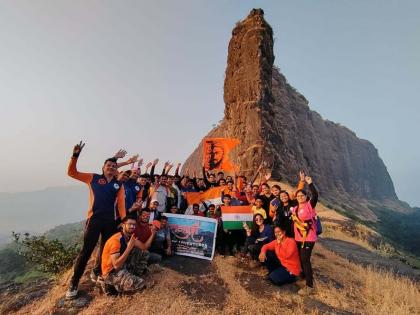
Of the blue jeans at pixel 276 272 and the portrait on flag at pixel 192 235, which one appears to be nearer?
the blue jeans at pixel 276 272

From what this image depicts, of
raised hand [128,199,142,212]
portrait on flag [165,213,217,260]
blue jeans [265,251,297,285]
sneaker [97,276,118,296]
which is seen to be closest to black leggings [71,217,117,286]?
sneaker [97,276,118,296]

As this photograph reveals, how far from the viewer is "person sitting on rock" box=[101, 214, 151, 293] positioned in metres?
5.67

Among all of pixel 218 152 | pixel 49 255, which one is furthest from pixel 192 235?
pixel 218 152

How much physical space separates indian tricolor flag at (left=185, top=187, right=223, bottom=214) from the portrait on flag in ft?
5.31

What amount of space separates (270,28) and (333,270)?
88.6ft

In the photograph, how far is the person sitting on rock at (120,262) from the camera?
567cm

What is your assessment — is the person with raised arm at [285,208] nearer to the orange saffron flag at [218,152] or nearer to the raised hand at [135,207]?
the raised hand at [135,207]

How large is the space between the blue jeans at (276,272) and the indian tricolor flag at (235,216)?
3.99 feet

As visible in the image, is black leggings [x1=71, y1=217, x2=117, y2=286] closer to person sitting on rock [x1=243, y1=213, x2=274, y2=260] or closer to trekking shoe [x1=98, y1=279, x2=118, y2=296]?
trekking shoe [x1=98, y1=279, x2=118, y2=296]

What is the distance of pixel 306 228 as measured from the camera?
6.73 metres

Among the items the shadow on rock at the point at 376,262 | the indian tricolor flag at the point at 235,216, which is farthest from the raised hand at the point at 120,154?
the shadow on rock at the point at 376,262

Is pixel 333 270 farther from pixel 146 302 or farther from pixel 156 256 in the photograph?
pixel 146 302

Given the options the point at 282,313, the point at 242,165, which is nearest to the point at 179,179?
the point at 282,313

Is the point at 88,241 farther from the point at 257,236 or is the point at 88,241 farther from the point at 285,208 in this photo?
the point at 285,208
